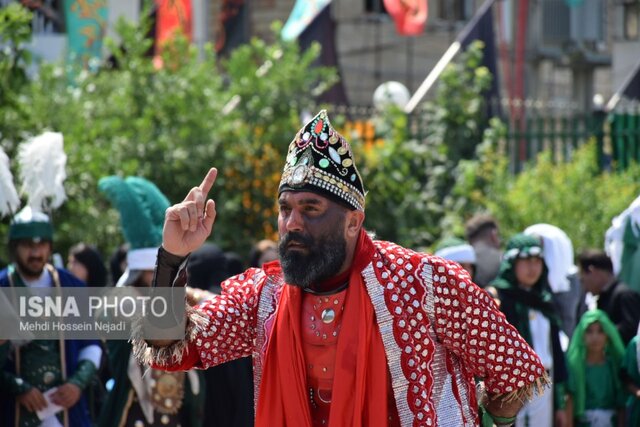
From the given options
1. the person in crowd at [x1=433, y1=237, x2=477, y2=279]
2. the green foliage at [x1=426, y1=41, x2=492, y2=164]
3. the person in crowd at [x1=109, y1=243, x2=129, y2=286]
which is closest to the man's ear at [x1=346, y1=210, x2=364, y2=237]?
the person in crowd at [x1=433, y1=237, x2=477, y2=279]

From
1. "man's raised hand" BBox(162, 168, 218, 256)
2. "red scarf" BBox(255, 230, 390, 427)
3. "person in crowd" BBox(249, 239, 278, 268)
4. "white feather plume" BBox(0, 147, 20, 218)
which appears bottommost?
"person in crowd" BBox(249, 239, 278, 268)

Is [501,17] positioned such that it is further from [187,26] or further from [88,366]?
[88,366]

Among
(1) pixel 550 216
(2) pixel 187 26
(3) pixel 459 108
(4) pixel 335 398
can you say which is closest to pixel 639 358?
(4) pixel 335 398

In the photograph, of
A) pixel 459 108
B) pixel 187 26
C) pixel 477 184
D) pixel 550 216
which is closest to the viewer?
A: pixel 550 216

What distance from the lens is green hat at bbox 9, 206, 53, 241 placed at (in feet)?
25.6

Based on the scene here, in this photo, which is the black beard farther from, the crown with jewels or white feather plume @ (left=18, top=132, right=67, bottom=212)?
white feather plume @ (left=18, top=132, right=67, bottom=212)

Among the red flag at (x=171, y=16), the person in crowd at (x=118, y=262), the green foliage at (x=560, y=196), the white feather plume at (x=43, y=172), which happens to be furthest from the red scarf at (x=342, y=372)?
the red flag at (x=171, y=16)

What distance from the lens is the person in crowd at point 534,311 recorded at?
834 cm

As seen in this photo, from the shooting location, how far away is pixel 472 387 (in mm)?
4906

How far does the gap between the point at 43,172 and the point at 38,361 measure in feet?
4.36

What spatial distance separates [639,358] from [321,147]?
3.21m

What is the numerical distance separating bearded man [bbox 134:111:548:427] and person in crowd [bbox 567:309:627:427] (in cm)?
411

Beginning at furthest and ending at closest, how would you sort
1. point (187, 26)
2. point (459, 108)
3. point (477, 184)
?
point (187, 26), point (459, 108), point (477, 184)

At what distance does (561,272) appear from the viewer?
9148mm
